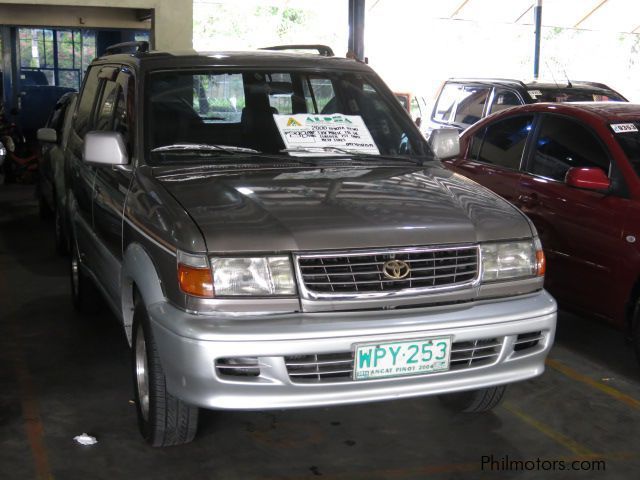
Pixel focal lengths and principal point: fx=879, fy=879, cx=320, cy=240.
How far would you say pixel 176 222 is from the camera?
10.8ft

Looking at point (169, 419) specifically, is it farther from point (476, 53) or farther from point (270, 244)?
point (476, 53)

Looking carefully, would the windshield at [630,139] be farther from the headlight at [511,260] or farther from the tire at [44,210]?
the tire at [44,210]

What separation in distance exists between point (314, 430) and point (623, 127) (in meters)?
2.56

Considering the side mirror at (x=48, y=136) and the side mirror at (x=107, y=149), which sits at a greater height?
the side mirror at (x=107, y=149)

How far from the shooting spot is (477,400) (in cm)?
404

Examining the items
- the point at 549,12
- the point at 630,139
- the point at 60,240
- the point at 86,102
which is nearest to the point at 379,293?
the point at 630,139

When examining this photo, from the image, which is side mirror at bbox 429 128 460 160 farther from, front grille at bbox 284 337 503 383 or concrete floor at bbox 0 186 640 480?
front grille at bbox 284 337 503 383

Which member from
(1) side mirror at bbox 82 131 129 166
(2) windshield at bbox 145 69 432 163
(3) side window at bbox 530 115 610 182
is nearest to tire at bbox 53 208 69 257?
(2) windshield at bbox 145 69 432 163

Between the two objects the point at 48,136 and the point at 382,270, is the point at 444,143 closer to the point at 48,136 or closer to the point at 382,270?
the point at 382,270

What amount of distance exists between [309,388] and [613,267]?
221cm

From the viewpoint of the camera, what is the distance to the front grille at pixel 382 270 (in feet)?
10.3

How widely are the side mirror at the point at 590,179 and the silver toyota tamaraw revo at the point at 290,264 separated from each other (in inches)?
33.7

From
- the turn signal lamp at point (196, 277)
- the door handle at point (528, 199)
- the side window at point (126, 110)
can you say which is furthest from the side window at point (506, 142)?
the turn signal lamp at point (196, 277)

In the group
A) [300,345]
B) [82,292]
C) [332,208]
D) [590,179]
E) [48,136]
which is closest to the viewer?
[300,345]
